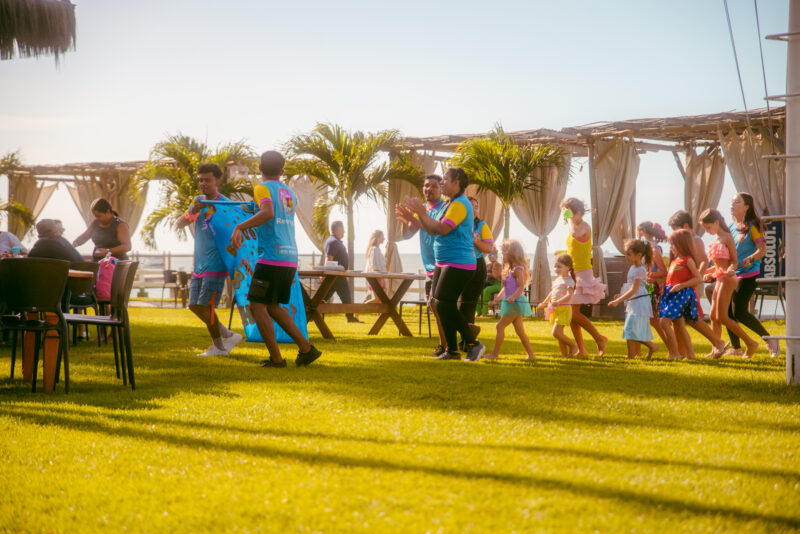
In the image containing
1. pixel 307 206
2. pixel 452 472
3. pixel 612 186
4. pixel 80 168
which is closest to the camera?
pixel 452 472

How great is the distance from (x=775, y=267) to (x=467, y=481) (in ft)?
38.8

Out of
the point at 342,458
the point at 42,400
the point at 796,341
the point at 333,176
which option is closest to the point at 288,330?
the point at 42,400

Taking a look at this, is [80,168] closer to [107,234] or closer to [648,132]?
[107,234]

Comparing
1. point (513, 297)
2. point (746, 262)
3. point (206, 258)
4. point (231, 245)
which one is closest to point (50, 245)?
point (206, 258)

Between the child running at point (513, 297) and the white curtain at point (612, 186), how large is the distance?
7.71 meters

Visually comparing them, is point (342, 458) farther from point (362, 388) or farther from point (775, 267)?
point (775, 267)

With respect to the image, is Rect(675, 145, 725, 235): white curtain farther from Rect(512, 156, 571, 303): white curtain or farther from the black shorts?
the black shorts

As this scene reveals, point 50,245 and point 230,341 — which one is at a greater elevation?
point 50,245

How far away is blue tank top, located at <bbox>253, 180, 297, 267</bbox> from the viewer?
21.1ft

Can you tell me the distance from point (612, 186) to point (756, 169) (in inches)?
99.1

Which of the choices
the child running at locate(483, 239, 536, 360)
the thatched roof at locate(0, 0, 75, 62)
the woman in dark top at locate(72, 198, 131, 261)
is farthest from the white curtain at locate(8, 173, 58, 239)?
the child running at locate(483, 239, 536, 360)

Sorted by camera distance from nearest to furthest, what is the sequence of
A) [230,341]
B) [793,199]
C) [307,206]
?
[793,199] → [230,341] → [307,206]

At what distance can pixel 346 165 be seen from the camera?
15188mm

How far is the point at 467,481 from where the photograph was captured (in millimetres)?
2998
